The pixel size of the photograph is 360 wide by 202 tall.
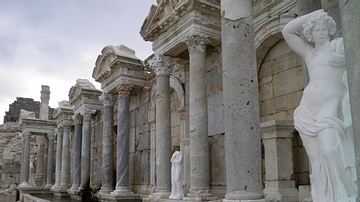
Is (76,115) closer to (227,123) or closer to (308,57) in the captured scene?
(227,123)

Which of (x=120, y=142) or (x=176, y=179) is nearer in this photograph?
(x=176, y=179)

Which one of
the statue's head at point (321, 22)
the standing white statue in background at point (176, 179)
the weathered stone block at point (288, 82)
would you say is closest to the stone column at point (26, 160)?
the standing white statue in background at point (176, 179)

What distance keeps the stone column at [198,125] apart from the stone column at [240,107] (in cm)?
353

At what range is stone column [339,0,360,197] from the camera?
3139 millimetres

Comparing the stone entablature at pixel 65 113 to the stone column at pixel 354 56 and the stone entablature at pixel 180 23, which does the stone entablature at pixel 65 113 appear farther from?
the stone column at pixel 354 56

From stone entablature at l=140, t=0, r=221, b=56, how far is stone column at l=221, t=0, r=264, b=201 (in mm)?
3461

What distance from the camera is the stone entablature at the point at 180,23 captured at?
34.1 ft

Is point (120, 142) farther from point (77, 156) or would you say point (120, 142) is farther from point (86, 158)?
point (77, 156)

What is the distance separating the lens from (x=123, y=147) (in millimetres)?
15508

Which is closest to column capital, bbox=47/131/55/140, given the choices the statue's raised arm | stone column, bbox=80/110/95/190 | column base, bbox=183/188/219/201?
stone column, bbox=80/110/95/190

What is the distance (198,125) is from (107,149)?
777cm

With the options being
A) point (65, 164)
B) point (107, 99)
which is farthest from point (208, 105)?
point (65, 164)

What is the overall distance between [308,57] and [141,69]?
1251 cm

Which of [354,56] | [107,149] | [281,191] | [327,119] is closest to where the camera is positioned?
[354,56]
